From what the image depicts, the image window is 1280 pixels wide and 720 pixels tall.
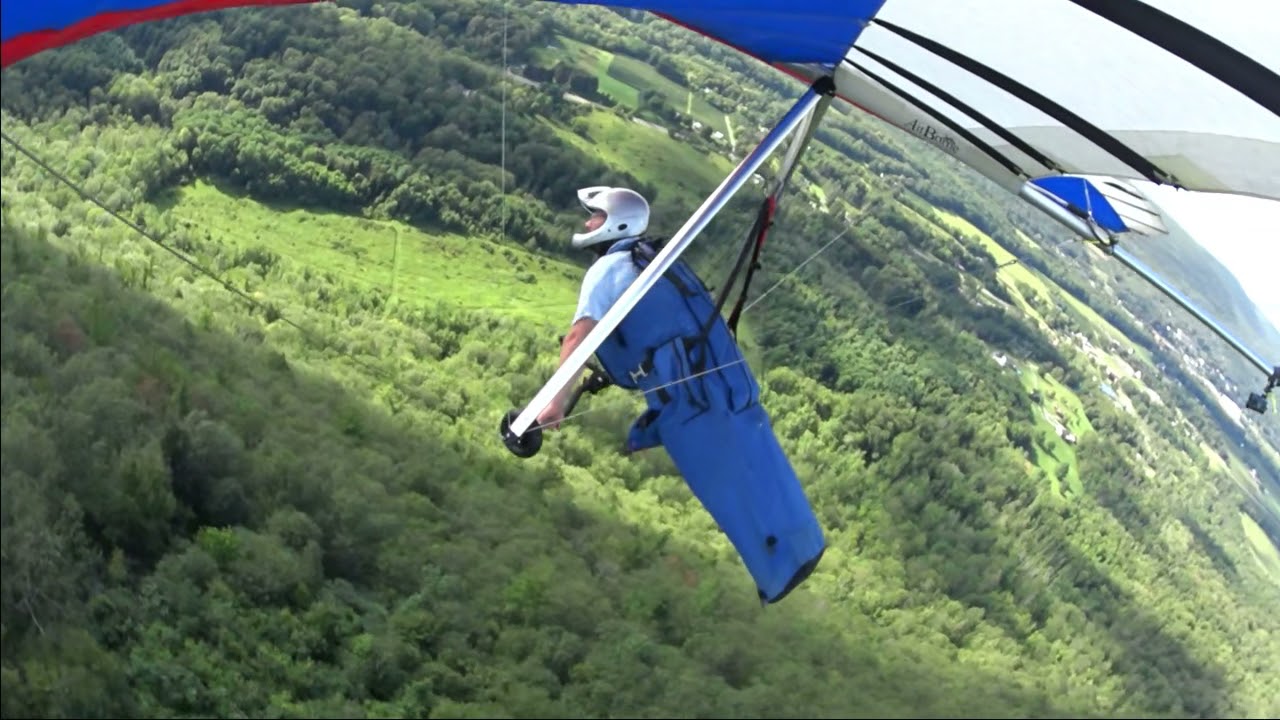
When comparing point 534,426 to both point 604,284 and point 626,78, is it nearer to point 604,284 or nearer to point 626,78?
point 604,284

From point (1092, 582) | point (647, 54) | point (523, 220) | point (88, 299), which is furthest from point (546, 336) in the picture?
point (1092, 582)

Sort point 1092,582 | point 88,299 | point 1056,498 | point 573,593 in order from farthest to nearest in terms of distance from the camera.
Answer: point 1056,498 → point 1092,582 → point 573,593 → point 88,299

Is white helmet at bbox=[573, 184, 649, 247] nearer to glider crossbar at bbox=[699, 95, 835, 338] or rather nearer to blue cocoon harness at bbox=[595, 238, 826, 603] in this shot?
blue cocoon harness at bbox=[595, 238, 826, 603]

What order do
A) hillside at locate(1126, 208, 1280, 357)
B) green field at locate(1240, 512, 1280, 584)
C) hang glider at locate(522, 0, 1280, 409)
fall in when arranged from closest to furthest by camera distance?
hang glider at locate(522, 0, 1280, 409) → hillside at locate(1126, 208, 1280, 357) → green field at locate(1240, 512, 1280, 584)

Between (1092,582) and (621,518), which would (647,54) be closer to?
(621,518)

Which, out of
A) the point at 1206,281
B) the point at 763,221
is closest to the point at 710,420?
the point at 763,221

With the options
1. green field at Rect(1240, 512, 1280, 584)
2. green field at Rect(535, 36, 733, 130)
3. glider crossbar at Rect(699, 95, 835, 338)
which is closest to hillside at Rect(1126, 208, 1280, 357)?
green field at Rect(535, 36, 733, 130)
